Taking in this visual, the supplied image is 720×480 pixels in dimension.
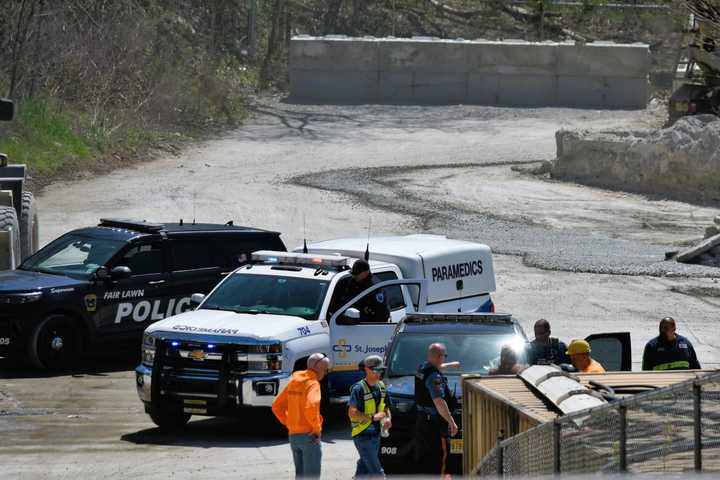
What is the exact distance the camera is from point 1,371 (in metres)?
16.3

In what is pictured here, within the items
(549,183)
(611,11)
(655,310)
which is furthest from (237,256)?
(611,11)

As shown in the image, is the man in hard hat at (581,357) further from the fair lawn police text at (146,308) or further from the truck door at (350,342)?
the fair lawn police text at (146,308)

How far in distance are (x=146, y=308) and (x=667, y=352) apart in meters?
7.17

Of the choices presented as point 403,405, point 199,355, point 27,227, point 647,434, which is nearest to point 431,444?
point 403,405

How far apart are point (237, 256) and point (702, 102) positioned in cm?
2479

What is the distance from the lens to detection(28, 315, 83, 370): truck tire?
1600 centimetres

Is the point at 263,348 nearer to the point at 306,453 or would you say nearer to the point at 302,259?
the point at 302,259

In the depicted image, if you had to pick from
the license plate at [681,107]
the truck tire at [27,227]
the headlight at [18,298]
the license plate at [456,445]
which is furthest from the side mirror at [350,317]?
the license plate at [681,107]

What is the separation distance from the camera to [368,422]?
10688 millimetres

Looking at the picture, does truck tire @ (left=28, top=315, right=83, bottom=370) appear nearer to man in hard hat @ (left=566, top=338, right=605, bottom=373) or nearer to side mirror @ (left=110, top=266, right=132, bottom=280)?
side mirror @ (left=110, top=266, right=132, bottom=280)

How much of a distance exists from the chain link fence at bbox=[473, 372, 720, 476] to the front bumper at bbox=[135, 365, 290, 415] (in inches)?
247

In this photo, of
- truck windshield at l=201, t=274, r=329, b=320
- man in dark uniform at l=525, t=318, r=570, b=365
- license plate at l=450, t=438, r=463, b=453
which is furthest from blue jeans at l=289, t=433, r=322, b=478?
truck windshield at l=201, t=274, r=329, b=320

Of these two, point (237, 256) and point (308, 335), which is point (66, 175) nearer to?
point (237, 256)

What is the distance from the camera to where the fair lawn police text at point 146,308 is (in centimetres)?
1680
